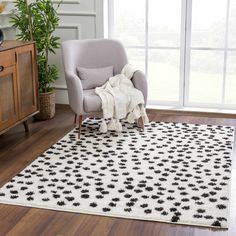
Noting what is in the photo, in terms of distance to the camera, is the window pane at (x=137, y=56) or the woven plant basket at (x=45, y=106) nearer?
the woven plant basket at (x=45, y=106)

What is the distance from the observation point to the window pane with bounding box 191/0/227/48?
15.6ft

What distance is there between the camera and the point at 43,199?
290cm

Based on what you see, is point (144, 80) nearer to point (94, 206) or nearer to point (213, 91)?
point (213, 91)

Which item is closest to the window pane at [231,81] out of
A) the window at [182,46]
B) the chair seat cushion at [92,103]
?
the window at [182,46]

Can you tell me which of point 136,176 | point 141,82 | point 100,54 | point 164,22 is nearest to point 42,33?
point 100,54

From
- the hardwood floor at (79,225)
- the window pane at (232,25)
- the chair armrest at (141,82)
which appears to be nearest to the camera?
the hardwood floor at (79,225)

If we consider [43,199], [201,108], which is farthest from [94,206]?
[201,108]

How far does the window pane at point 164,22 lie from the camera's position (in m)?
4.88

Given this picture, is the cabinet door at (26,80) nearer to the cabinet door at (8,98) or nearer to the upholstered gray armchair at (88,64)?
the cabinet door at (8,98)

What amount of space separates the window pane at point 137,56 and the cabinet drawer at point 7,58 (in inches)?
63.4

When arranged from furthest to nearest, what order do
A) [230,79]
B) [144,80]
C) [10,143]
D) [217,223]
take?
[230,79]
[144,80]
[10,143]
[217,223]

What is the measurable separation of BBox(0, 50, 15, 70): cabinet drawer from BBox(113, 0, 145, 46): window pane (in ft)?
5.14

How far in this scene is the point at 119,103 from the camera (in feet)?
13.6

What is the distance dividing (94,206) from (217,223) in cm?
76
